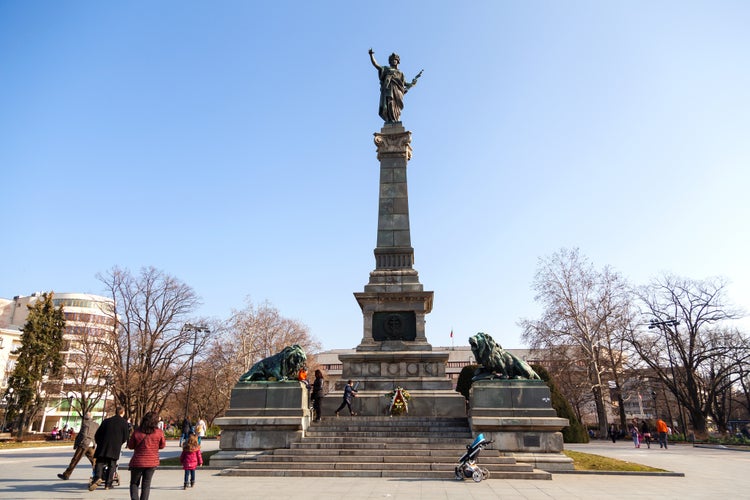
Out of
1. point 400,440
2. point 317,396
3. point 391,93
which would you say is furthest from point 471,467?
point 391,93

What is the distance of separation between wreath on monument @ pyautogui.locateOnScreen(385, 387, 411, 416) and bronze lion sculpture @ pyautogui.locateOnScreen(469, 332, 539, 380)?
105 inches

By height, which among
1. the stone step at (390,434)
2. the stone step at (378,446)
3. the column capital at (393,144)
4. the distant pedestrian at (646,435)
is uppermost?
the column capital at (393,144)

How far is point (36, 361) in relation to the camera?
40750 mm

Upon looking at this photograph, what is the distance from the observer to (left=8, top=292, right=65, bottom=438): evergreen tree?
39.0 meters

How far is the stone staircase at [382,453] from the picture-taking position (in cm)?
1220

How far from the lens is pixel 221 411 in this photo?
54.8 meters

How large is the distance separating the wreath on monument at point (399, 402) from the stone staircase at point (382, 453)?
0.62 meters

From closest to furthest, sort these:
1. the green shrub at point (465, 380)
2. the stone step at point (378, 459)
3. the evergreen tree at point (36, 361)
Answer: the stone step at point (378, 459) → the green shrub at point (465, 380) → the evergreen tree at point (36, 361)

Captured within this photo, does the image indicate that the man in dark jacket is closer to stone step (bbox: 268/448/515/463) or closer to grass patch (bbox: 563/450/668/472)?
stone step (bbox: 268/448/515/463)

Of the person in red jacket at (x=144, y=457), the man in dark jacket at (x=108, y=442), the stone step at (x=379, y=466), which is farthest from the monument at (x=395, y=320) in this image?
the person in red jacket at (x=144, y=457)

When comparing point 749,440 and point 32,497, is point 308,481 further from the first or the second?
point 749,440

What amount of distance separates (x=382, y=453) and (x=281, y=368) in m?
4.58

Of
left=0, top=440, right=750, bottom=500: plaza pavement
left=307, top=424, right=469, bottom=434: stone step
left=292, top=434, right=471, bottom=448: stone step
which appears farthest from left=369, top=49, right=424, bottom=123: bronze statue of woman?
left=0, top=440, right=750, bottom=500: plaza pavement

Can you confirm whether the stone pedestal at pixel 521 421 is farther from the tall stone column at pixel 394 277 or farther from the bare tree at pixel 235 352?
the bare tree at pixel 235 352
